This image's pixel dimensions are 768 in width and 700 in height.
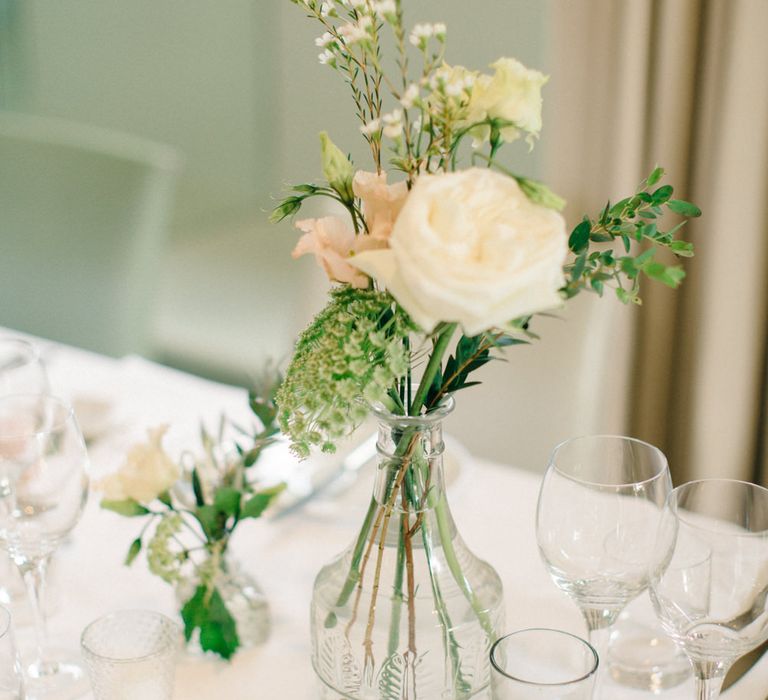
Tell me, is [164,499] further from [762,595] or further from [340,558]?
[762,595]

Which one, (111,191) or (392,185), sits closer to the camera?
(392,185)

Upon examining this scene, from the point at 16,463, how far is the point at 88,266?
1.41m

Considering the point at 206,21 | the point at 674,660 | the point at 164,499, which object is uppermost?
the point at 206,21

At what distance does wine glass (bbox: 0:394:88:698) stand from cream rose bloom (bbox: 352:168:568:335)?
43 cm

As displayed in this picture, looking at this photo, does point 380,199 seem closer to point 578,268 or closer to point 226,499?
point 578,268

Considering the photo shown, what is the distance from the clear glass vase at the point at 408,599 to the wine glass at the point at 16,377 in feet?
1.44

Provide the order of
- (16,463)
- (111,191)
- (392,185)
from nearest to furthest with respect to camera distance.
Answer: (392,185)
(16,463)
(111,191)

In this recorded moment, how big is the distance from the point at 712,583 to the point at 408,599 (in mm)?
233

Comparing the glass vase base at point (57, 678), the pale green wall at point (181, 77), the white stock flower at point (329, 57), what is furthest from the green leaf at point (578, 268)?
the pale green wall at point (181, 77)

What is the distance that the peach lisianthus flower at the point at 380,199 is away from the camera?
71 cm

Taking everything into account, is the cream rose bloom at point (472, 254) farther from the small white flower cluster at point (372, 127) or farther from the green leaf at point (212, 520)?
the green leaf at point (212, 520)

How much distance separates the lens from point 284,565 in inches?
44.9

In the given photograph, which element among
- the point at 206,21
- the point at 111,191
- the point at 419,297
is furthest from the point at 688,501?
the point at 206,21

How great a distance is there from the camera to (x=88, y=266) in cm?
227
